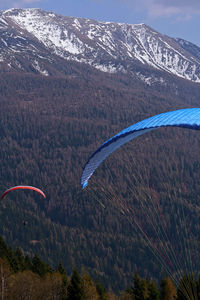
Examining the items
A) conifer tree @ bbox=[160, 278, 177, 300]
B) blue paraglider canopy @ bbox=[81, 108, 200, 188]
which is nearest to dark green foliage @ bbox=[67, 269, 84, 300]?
blue paraglider canopy @ bbox=[81, 108, 200, 188]

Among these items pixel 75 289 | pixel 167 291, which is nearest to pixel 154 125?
pixel 75 289

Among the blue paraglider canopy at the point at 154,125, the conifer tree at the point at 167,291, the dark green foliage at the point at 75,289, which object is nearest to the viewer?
the blue paraglider canopy at the point at 154,125

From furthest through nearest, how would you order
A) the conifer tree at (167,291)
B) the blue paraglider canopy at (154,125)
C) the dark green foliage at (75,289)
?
the conifer tree at (167,291) → the dark green foliage at (75,289) → the blue paraglider canopy at (154,125)

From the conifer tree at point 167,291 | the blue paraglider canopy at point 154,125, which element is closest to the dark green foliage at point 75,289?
the blue paraglider canopy at point 154,125

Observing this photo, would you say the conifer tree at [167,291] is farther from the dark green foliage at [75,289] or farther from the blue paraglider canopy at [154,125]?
the blue paraglider canopy at [154,125]

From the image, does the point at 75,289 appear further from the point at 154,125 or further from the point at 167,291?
the point at 154,125

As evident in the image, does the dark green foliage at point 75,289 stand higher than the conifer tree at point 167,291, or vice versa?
the dark green foliage at point 75,289

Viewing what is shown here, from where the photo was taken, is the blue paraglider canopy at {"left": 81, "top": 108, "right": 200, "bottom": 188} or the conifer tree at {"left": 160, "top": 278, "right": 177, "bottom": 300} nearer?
the blue paraglider canopy at {"left": 81, "top": 108, "right": 200, "bottom": 188}

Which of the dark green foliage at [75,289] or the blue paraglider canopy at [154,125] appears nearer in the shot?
the blue paraglider canopy at [154,125]

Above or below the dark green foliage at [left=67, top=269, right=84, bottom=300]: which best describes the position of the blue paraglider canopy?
above

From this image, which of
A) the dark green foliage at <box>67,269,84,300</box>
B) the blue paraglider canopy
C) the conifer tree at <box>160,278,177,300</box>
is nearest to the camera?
the blue paraglider canopy

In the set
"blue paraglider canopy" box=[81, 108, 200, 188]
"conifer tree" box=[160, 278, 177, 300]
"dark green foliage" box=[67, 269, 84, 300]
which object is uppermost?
"blue paraglider canopy" box=[81, 108, 200, 188]

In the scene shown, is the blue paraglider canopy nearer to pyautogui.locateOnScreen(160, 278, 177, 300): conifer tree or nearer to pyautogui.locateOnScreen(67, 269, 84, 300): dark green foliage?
pyautogui.locateOnScreen(67, 269, 84, 300): dark green foliage

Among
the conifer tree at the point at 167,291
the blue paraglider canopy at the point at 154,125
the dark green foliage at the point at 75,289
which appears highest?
the blue paraglider canopy at the point at 154,125
